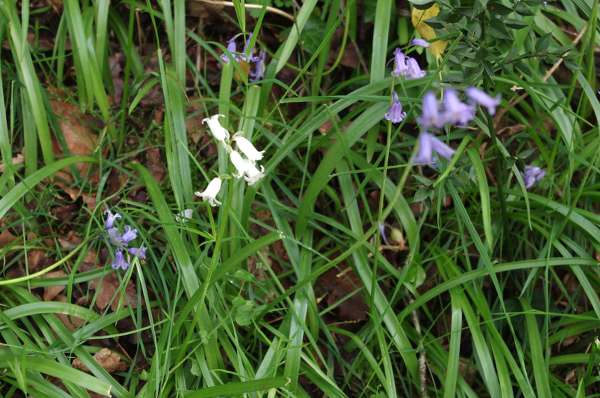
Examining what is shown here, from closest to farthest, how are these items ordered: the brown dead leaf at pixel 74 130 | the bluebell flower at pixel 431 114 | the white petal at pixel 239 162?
the bluebell flower at pixel 431 114 < the white petal at pixel 239 162 < the brown dead leaf at pixel 74 130

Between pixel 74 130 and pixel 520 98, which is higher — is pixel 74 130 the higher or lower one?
the lower one

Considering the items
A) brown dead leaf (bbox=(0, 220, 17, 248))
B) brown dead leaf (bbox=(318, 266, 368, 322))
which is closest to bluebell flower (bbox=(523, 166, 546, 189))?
brown dead leaf (bbox=(318, 266, 368, 322))

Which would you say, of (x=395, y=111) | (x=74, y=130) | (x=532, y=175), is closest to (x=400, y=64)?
(x=395, y=111)

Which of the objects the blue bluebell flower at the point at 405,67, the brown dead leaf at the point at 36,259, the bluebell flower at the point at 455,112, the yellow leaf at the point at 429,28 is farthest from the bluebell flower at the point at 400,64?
the brown dead leaf at the point at 36,259

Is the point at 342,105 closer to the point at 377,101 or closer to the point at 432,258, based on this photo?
the point at 377,101

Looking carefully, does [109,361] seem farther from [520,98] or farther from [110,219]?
[520,98]

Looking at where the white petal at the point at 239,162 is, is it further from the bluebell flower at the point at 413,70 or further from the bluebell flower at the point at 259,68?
A: the bluebell flower at the point at 259,68
